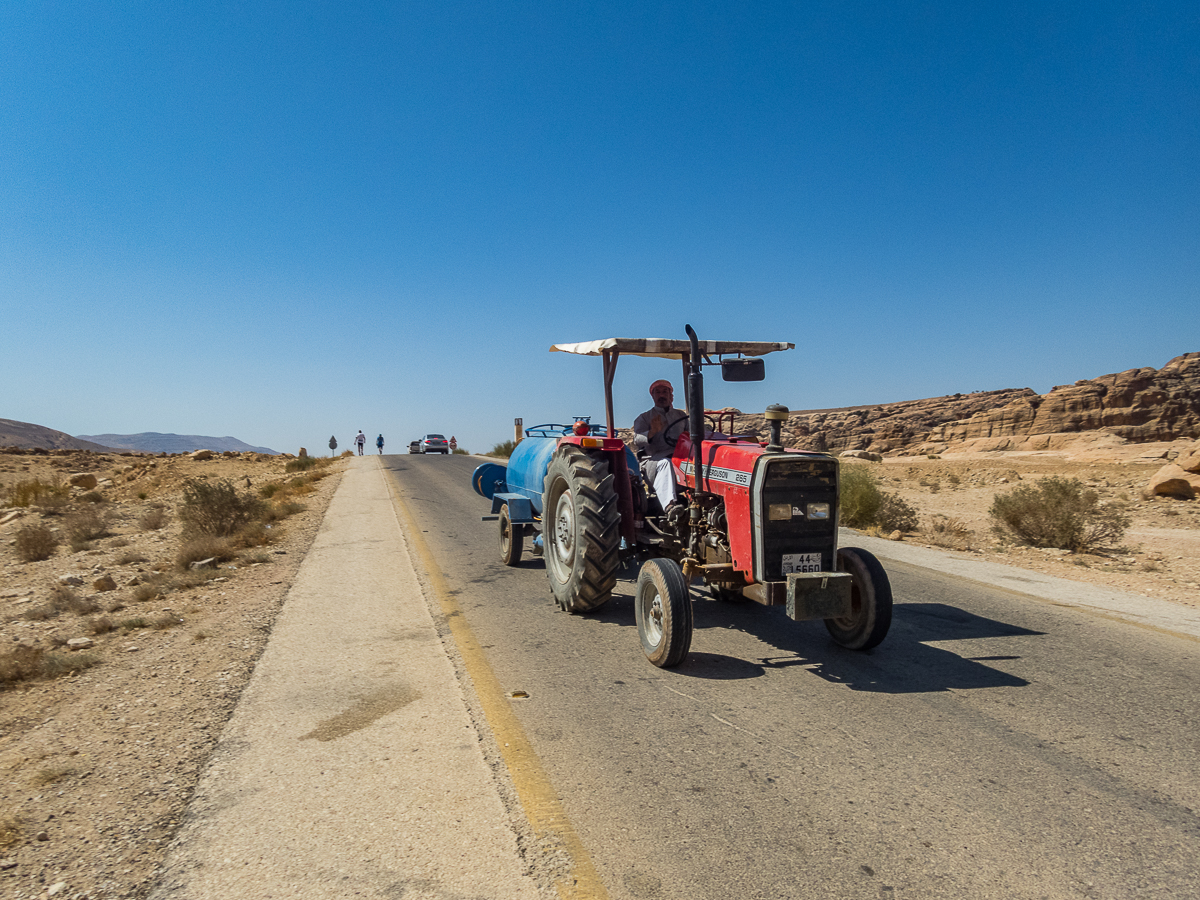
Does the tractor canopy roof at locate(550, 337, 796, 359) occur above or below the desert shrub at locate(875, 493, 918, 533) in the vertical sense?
above

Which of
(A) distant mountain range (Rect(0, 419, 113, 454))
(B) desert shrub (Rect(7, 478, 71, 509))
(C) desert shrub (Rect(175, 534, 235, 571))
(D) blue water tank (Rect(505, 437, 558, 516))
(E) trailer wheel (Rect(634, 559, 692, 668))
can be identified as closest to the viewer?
(E) trailer wheel (Rect(634, 559, 692, 668))

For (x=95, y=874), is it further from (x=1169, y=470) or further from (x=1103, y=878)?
(x=1169, y=470)

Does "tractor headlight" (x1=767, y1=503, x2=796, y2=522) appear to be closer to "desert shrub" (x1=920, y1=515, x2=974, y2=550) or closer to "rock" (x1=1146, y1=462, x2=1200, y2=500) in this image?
"desert shrub" (x1=920, y1=515, x2=974, y2=550)

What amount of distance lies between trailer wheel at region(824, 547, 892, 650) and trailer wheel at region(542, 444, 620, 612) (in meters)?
1.91

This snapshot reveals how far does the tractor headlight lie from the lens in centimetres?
500

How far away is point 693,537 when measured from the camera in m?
5.92

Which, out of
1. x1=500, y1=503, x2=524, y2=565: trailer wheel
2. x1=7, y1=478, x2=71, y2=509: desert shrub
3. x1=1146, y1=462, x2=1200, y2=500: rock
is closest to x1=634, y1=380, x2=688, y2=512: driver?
x1=500, y1=503, x2=524, y2=565: trailer wheel

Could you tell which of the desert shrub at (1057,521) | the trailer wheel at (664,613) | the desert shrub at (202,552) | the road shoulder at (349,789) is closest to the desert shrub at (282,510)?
the desert shrub at (202,552)

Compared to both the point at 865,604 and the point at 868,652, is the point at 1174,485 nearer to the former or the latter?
the point at 868,652

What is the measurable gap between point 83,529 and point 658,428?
38.4 ft

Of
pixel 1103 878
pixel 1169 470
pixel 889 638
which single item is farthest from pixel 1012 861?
pixel 1169 470

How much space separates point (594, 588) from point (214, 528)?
336 inches

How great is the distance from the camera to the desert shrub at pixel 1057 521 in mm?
11219

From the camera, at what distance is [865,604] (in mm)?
5180
